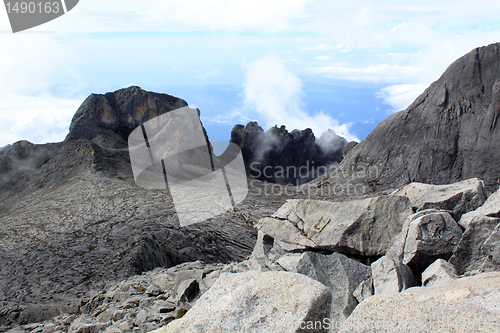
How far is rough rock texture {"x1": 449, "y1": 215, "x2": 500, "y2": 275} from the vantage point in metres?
5.45

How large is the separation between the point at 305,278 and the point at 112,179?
17.2 m

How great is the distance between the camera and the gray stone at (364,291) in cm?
563

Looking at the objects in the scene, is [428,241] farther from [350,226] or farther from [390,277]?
[350,226]

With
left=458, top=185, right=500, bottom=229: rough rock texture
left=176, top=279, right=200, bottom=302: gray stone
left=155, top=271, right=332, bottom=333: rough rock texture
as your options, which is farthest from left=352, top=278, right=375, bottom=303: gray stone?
left=176, top=279, right=200, bottom=302: gray stone

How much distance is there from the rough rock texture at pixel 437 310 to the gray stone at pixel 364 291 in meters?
1.23

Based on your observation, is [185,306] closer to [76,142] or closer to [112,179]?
[112,179]

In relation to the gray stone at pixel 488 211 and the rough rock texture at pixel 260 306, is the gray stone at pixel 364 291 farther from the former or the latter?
the gray stone at pixel 488 211

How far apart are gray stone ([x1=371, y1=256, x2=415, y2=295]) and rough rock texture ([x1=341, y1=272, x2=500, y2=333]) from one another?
0.85 metres

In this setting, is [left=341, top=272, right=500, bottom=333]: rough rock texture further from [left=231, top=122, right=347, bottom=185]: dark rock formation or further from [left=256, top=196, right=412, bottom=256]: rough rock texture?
[left=231, top=122, right=347, bottom=185]: dark rock formation

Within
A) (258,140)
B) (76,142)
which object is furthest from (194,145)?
(258,140)

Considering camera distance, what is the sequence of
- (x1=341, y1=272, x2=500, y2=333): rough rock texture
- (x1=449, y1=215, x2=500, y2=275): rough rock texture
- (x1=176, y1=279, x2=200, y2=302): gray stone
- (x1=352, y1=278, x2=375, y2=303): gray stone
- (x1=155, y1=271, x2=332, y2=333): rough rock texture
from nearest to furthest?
1. (x1=341, y1=272, x2=500, y2=333): rough rock texture
2. (x1=155, y1=271, x2=332, y2=333): rough rock texture
3. (x1=449, y1=215, x2=500, y2=275): rough rock texture
4. (x1=352, y1=278, x2=375, y2=303): gray stone
5. (x1=176, y1=279, x2=200, y2=302): gray stone

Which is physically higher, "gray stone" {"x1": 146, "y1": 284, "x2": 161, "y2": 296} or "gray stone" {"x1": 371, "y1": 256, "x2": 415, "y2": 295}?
"gray stone" {"x1": 371, "y1": 256, "x2": 415, "y2": 295}

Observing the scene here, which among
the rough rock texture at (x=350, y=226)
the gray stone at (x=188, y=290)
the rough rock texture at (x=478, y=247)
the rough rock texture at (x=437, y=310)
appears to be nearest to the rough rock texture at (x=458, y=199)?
the rough rock texture at (x=350, y=226)

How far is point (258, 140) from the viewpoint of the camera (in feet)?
161
